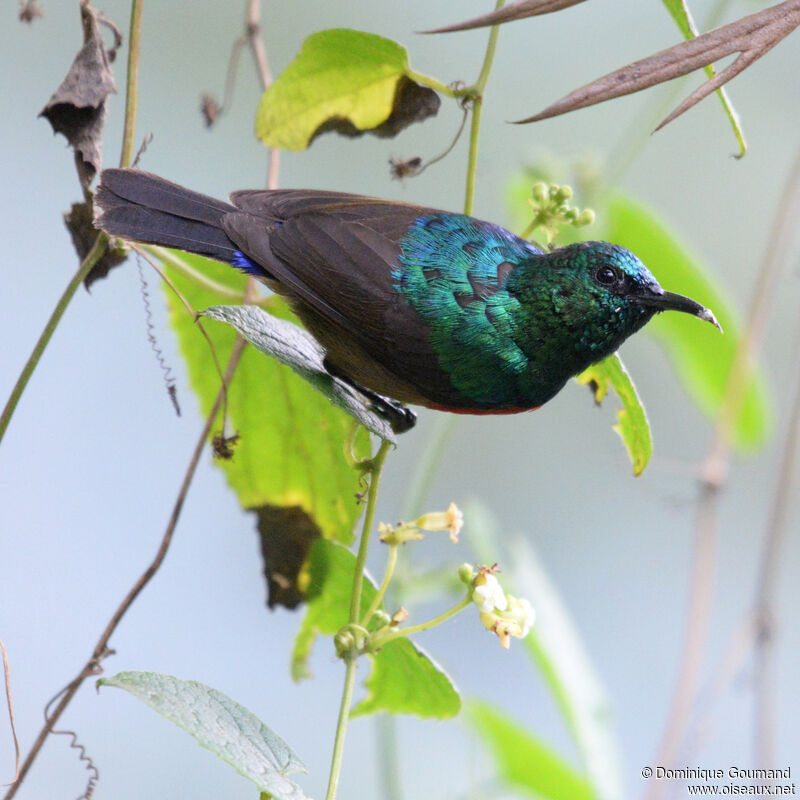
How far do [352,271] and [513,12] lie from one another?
3.19ft

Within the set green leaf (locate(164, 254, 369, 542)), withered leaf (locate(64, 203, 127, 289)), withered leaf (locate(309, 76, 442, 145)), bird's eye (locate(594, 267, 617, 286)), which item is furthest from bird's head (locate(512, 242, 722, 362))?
withered leaf (locate(64, 203, 127, 289))

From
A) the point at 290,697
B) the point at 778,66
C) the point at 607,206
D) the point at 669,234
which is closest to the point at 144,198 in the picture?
the point at 607,206

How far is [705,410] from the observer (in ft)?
11.4

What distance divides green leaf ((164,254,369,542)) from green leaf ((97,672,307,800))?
81cm

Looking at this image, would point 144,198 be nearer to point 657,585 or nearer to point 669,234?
point 669,234

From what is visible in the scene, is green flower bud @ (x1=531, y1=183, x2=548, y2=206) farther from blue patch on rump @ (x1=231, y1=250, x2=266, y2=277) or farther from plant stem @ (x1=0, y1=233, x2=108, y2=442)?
plant stem @ (x1=0, y1=233, x2=108, y2=442)

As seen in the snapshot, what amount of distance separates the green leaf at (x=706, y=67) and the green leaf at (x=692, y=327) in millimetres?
1023

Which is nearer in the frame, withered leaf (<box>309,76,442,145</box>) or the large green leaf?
the large green leaf

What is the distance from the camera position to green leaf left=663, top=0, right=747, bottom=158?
1858 millimetres

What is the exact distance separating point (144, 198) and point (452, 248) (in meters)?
0.72

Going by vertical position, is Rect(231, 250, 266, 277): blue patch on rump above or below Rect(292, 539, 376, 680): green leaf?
above

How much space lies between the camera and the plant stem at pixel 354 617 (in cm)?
169

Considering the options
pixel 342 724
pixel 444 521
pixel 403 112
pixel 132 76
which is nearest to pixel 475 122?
pixel 403 112

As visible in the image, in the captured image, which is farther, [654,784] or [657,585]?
[657,585]
